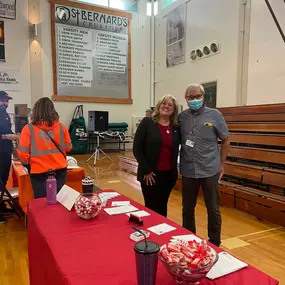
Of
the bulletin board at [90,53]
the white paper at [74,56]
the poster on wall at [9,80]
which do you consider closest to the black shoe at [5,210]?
the poster on wall at [9,80]

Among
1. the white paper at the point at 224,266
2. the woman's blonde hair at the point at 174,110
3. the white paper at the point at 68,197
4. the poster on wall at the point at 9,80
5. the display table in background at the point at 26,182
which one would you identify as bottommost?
the display table in background at the point at 26,182

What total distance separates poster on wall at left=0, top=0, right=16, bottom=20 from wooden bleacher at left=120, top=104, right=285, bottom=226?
291 inches

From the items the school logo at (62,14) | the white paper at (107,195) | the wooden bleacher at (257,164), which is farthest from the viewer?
the school logo at (62,14)

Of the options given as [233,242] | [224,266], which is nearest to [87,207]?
[224,266]

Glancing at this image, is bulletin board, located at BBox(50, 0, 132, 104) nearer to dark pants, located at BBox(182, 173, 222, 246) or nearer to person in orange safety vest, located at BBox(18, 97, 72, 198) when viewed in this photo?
person in orange safety vest, located at BBox(18, 97, 72, 198)

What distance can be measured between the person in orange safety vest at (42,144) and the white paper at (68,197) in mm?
720

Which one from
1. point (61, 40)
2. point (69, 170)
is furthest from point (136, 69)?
point (69, 170)

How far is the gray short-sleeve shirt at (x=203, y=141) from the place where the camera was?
2.27 meters

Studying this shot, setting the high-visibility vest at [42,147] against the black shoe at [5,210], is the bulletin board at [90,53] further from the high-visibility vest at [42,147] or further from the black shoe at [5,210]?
the high-visibility vest at [42,147]

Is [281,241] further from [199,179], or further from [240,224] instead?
[199,179]

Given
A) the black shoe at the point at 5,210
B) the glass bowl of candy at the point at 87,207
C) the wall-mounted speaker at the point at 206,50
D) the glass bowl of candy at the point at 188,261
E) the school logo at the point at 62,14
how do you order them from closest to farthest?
the glass bowl of candy at the point at 188,261 → the glass bowl of candy at the point at 87,207 → the black shoe at the point at 5,210 → the wall-mounted speaker at the point at 206,50 → the school logo at the point at 62,14

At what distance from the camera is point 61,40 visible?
29.6 feet

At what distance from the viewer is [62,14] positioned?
8969 millimetres

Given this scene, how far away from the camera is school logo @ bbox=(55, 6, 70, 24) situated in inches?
351
